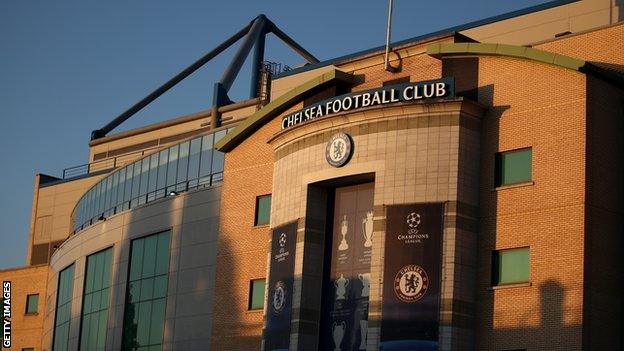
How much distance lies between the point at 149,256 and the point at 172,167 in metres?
5.61

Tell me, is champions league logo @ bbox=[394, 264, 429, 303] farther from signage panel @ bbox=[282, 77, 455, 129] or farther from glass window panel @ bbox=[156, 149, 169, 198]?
glass window panel @ bbox=[156, 149, 169, 198]

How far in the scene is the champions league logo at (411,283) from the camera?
51344mm

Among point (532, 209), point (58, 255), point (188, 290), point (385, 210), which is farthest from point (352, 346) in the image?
point (58, 255)

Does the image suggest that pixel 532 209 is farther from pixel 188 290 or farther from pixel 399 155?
pixel 188 290

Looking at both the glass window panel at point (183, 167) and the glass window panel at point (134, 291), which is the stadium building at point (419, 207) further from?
the glass window panel at point (134, 291)

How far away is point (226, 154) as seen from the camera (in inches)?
2601

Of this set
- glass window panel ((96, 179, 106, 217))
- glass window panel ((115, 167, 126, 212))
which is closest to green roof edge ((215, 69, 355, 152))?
glass window panel ((115, 167, 126, 212))

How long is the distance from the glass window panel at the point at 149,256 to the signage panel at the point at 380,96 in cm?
1707

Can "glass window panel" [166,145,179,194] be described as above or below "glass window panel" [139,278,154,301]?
above

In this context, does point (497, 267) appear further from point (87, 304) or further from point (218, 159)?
point (87, 304)

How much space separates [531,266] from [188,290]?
77.3 ft

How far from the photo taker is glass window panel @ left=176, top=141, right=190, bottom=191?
236ft

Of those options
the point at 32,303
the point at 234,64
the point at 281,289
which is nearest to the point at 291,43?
the point at 234,64

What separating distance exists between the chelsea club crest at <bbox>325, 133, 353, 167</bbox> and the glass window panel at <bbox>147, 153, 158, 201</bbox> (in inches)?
832
